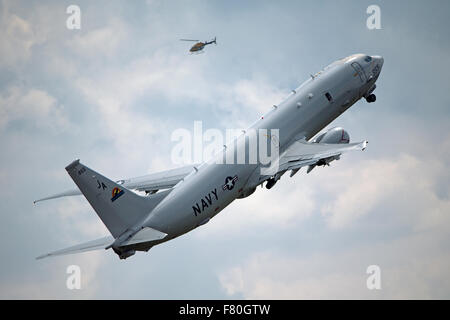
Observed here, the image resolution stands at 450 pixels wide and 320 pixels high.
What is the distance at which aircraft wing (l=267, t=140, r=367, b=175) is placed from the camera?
156 ft

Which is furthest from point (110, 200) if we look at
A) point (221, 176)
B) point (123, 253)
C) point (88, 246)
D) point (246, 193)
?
point (246, 193)

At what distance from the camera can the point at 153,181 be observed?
52.2 meters

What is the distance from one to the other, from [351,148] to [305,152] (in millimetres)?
4280

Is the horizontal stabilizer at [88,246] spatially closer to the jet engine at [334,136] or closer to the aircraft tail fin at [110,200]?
the aircraft tail fin at [110,200]

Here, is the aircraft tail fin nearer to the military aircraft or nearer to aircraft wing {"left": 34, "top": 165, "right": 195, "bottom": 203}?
the military aircraft

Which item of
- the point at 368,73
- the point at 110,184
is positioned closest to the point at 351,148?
the point at 368,73

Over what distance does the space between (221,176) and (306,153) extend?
8223mm

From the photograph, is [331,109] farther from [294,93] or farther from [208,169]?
[208,169]

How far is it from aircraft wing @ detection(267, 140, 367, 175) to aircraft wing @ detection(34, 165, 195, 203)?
8.03 m

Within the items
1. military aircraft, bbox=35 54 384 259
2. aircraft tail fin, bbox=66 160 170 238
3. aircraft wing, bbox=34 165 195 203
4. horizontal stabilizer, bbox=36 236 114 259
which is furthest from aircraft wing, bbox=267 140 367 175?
horizontal stabilizer, bbox=36 236 114 259


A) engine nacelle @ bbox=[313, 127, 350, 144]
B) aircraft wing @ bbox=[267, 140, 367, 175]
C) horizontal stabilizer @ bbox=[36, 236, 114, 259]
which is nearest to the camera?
horizontal stabilizer @ bbox=[36, 236, 114, 259]

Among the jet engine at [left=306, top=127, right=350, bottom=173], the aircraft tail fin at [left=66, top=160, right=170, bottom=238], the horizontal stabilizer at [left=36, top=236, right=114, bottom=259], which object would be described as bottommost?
the horizontal stabilizer at [left=36, top=236, right=114, bottom=259]

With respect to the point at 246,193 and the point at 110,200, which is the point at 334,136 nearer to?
the point at 246,193

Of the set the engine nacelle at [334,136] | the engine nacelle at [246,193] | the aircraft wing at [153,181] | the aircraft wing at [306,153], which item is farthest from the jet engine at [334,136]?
the aircraft wing at [153,181]
